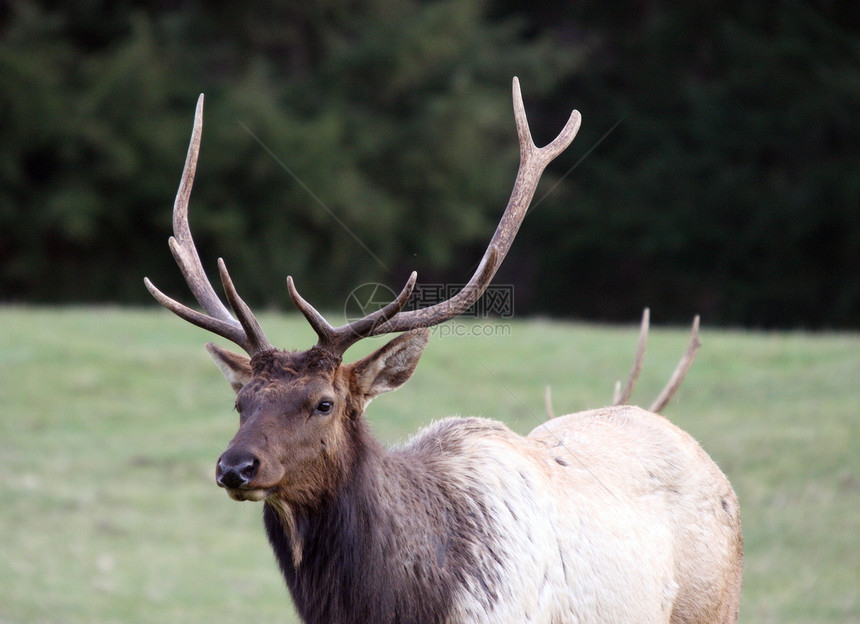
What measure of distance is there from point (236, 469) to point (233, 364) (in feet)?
2.72

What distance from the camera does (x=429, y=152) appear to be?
2606 cm

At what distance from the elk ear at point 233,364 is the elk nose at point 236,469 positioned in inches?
27.9

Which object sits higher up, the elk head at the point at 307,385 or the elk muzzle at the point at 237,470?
the elk head at the point at 307,385

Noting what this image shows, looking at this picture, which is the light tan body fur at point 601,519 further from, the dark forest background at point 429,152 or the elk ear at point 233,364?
the dark forest background at point 429,152

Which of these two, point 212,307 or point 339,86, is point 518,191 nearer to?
point 212,307

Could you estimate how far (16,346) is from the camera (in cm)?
1284

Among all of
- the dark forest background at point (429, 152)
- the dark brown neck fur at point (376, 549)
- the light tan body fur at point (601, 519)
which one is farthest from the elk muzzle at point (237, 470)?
the dark forest background at point (429, 152)

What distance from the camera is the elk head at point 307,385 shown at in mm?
3504

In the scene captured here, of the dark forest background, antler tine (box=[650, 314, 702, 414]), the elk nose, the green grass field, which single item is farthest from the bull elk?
the dark forest background

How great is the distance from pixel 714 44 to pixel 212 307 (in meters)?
26.9

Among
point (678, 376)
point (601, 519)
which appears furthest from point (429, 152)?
point (601, 519)

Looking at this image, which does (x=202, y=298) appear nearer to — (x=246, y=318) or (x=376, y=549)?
(x=246, y=318)

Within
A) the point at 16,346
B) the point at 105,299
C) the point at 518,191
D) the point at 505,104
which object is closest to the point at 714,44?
the point at 505,104

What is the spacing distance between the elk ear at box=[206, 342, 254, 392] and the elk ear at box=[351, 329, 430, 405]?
47cm
